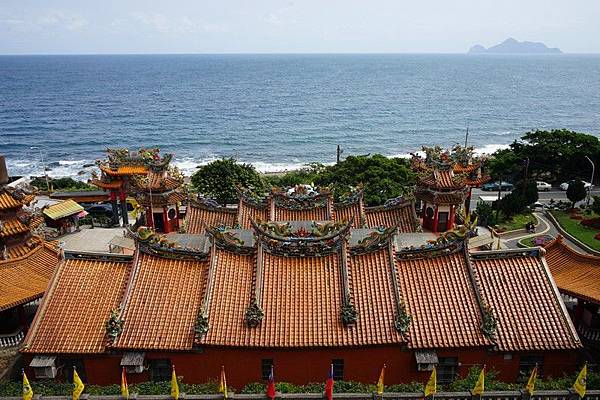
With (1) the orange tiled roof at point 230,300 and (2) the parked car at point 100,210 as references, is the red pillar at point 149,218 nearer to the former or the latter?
(1) the orange tiled roof at point 230,300

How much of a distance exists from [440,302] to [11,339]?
1895cm

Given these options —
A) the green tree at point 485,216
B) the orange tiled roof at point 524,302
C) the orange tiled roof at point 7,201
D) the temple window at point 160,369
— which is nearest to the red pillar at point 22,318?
the orange tiled roof at point 7,201

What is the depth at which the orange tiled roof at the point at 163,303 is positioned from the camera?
18.2 meters

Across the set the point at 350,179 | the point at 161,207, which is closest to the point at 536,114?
the point at 350,179

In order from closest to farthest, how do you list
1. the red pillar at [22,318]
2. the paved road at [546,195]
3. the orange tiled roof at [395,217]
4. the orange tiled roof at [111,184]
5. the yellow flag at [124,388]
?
the yellow flag at [124,388], the red pillar at [22,318], the orange tiled roof at [395,217], the orange tiled roof at [111,184], the paved road at [546,195]

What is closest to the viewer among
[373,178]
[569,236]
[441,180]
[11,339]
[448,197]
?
[11,339]

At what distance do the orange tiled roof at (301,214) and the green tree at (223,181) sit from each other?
27.3 meters

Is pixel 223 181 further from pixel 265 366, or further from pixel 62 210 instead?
pixel 265 366

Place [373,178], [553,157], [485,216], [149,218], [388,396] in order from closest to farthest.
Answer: [388,396]
[149,218]
[485,216]
[373,178]
[553,157]

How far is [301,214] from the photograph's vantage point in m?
31.8

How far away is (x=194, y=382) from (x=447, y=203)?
70.6ft

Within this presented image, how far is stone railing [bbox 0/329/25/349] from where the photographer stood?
21031 millimetres

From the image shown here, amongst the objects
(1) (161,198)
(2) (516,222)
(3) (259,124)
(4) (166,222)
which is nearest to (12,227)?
(1) (161,198)

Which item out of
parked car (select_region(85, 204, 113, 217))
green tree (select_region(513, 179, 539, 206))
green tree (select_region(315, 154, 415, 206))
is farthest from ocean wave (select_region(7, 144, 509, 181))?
green tree (select_region(513, 179, 539, 206))
